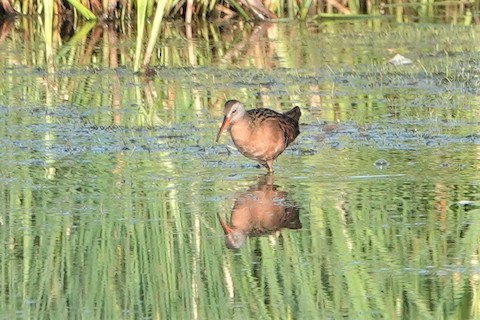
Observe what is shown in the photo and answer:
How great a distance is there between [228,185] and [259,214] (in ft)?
2.27

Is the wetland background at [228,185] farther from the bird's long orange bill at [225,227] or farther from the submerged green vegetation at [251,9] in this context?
the submerged green vegetation at [251,9]

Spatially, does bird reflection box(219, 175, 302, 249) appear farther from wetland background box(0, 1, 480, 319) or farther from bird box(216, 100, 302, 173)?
bird box(216, 100, 302, 173)

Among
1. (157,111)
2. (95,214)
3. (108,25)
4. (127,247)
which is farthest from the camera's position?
(108,25)

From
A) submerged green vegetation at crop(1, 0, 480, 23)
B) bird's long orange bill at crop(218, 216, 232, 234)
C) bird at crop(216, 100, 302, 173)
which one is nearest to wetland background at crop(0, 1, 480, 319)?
bird's long orange bill at crop(218, 216, 232, 234)

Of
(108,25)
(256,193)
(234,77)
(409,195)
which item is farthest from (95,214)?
(108,25)

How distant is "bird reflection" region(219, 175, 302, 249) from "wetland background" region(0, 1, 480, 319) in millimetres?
65

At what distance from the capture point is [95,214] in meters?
6.75

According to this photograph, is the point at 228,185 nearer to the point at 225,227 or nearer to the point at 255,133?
the point at 255,133

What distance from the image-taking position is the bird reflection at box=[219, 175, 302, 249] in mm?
6414

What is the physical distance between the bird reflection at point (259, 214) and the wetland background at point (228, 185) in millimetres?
65

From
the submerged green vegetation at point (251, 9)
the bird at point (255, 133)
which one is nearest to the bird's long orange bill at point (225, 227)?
the bird at point (255, 133)

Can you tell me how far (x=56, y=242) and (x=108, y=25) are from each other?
9.63 meters

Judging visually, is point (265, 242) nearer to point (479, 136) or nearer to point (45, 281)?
point (45, 281)

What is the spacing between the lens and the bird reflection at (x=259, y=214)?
641cm
